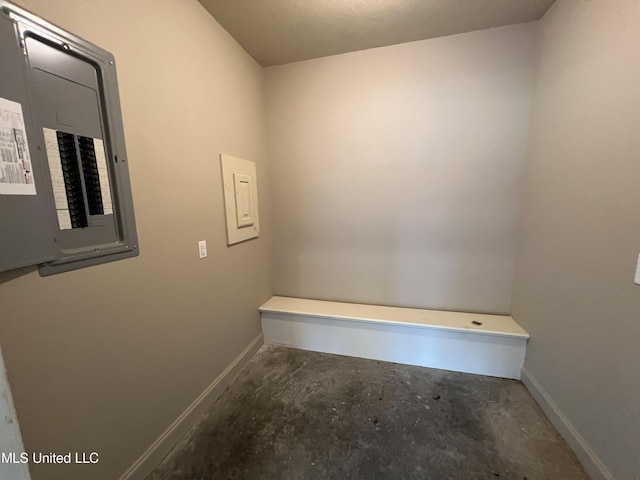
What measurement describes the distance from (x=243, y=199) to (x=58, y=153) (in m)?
1.22

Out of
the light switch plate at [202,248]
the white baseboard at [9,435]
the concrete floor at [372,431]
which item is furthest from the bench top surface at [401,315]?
the white baseboard at [9,435]

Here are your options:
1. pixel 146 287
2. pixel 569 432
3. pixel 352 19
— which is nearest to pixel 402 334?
pixel 569 432

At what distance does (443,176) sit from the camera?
86.0 inches

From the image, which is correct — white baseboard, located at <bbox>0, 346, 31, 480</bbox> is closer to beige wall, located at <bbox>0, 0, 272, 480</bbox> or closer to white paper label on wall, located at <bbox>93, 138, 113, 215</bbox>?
beige wall, located at <bbox>0, 0, 272, 480</bbox>

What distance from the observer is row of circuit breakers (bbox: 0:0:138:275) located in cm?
81

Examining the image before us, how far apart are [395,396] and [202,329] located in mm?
1472

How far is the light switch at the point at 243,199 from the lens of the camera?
2.04 metres

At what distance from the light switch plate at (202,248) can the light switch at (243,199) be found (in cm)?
41

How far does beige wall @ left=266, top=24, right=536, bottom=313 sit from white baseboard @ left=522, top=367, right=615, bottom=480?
63 centimetres

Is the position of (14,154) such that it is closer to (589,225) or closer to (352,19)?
(352,19)

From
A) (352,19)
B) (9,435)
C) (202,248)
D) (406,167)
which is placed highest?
(352,19)

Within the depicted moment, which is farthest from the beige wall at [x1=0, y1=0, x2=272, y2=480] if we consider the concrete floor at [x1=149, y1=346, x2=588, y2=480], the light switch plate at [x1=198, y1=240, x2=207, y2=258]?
the concrete floor at [x1=149, y1=346, x2=588, y2=480]

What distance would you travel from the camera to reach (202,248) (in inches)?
67.0

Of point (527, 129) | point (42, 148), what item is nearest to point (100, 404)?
point (42, 148)
